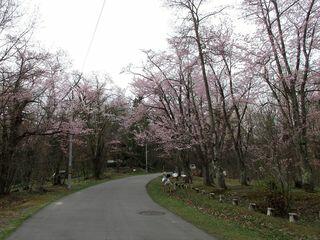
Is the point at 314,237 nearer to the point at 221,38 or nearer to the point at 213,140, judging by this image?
the point at 213,140

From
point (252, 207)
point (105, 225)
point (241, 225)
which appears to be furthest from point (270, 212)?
point (105, 225)

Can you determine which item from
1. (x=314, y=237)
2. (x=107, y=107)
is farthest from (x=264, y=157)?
(x=107, y=107)

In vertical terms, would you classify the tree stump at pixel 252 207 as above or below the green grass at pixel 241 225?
above

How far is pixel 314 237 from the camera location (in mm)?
9625

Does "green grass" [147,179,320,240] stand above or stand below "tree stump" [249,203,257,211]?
below

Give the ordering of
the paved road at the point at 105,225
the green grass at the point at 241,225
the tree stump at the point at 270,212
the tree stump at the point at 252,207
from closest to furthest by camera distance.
→ the paved road at the point at 105,225 → the green grass at the point at 241,225 → the tree stump at the point at 270,212 → the tree stump at the point at 252,207

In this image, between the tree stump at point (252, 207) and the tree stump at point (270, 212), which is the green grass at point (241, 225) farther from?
the tree stump at point (270, 212)

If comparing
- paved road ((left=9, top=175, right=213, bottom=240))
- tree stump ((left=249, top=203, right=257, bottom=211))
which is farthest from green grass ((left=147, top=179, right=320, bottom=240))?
paved road ((left=9, top=175, right=213, bottom=240))

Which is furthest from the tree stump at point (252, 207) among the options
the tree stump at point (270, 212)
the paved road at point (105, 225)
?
the paved road at point (105, 225)

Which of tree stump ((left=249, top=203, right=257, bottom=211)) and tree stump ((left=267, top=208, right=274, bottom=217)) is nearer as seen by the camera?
tree stump ((left=267, top=208, right=274, bottom=217))

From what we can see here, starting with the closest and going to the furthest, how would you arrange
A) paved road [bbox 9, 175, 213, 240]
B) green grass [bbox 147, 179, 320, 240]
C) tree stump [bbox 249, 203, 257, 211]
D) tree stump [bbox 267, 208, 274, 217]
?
paved road [bbox 9, 175, 213, 240] < green grass [bbox 147, 179, 320, 240] < tree stump [bbox 267, 208, 274, 217] < tree stump [bbox 249, 203, 257, 211]

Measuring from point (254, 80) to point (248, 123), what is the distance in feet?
21.6

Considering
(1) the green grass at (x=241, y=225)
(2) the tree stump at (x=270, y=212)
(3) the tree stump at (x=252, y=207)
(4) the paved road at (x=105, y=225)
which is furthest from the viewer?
(3) the tree stump at (x=252, y=207)

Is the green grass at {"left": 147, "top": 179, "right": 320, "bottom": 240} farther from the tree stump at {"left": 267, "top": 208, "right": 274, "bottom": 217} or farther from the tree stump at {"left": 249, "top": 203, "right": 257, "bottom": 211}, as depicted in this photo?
the tree stump at {"left": 267, "top": 208, "right": 274, "bottom": 217}
